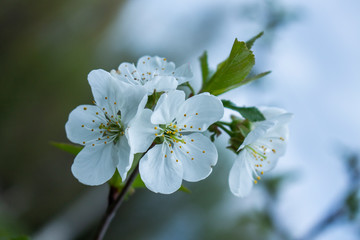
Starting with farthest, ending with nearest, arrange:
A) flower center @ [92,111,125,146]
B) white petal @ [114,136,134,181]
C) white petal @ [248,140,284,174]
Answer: white petal @ [248,140,284,174] < flower center @ [92,111,125,146] < white petal @ [114,136,134,181]

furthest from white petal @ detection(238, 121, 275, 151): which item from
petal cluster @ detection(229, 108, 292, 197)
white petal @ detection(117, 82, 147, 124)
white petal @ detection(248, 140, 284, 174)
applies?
white petal @ detection(117, 82, 147, 124)

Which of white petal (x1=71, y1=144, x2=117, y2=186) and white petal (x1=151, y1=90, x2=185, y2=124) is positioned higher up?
white petal (x1=151, y1=90, x2=185, y2=124)

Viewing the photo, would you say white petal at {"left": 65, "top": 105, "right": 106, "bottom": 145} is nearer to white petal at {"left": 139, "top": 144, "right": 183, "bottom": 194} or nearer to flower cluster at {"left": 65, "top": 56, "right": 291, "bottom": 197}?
flower cluster at {"left": 65, "top": 56, "right": 291, "bottom": 197}

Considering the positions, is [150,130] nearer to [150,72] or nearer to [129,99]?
[129,99]

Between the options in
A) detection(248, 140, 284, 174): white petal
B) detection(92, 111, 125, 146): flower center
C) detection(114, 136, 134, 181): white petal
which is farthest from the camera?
detection(248, 140, 284, 174): white petal

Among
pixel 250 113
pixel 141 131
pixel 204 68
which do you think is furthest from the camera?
pixel 204 68

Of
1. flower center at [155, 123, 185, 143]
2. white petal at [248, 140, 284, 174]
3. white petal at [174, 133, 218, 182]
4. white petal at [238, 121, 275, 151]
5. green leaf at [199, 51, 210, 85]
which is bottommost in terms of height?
white petal at [248, 140, 284, 174]

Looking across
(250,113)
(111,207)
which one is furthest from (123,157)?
(250,113)

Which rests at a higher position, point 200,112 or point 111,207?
point 200,112
